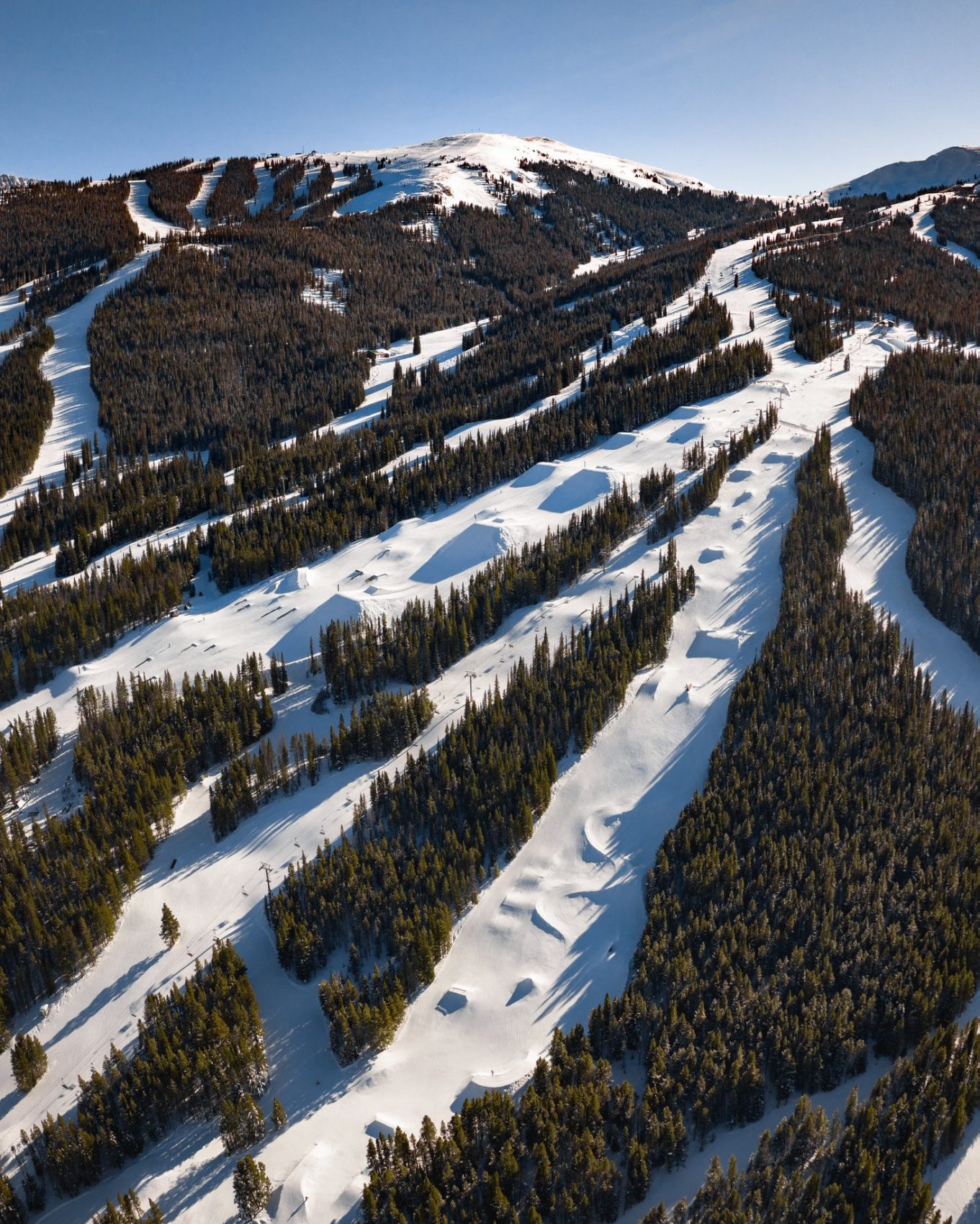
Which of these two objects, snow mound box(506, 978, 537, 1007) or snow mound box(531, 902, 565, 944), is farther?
snow mound box(531, 902, 565, 944)

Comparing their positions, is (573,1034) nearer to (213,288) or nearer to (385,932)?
(385,932)

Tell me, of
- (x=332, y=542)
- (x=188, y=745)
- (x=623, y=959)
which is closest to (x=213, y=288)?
(x=332, y=542)

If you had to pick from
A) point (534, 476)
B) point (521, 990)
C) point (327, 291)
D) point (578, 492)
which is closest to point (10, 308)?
point (327, 291)

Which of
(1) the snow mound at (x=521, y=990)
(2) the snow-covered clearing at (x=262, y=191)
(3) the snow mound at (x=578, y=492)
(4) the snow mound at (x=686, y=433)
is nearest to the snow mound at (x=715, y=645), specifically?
(3) the snow mound at (x=578, y=492)

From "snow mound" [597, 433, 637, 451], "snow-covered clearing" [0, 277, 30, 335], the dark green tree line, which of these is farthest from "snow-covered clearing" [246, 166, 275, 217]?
the dark green tree line

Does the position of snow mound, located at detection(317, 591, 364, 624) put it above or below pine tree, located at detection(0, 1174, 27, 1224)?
above

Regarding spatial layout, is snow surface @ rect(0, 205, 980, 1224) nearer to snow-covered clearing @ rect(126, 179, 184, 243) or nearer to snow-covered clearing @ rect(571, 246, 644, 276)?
snow-covered clearing @ rect(571, 246, 644, 276)
